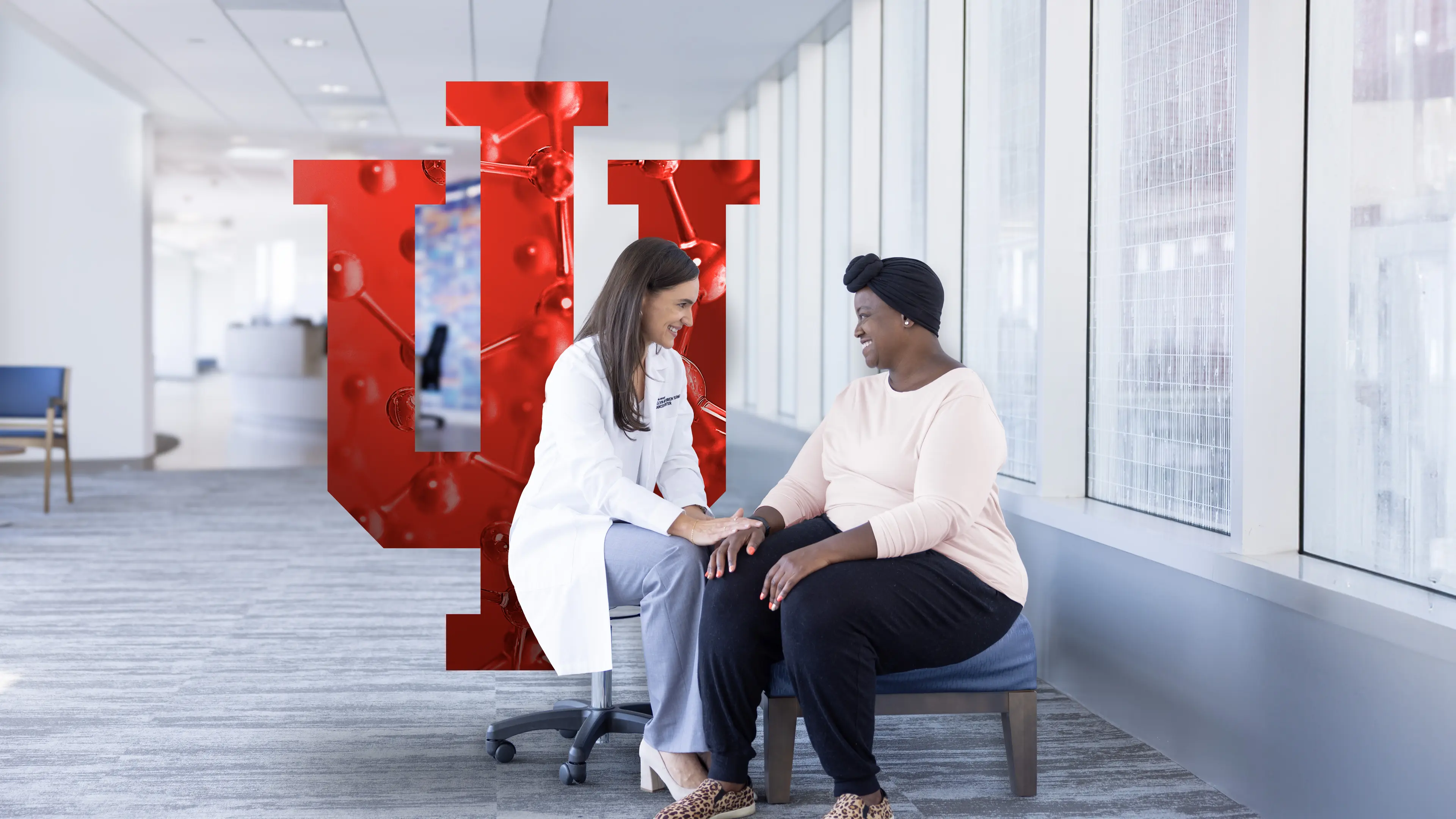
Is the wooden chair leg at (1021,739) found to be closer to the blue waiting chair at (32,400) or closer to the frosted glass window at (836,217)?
the frosted glass window at (836,217)

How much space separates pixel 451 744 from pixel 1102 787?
5.30 ft

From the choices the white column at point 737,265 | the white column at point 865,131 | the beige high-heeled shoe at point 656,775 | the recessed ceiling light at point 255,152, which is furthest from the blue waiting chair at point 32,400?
the beige high-heeled shoe at point 656,775

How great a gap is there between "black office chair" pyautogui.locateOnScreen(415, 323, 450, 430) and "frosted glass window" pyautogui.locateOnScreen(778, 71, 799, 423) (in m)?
7.31

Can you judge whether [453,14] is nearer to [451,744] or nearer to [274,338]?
[451,744]

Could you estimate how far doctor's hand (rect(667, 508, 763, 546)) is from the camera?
2.54 meters

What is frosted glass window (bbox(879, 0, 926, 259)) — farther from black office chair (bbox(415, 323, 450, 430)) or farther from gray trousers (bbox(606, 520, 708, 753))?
black office chair (bbox(415, 323, 450, 430))

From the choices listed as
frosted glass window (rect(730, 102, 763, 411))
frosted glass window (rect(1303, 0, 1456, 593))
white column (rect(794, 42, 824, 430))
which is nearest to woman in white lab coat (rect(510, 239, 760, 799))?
frosted glass window (rect(1303, 0, 1456, 593))

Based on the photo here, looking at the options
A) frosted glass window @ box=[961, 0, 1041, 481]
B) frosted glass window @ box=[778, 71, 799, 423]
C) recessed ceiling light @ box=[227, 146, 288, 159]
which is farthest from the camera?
recessed ceiling light @ box=[227, 146, 288, 159]

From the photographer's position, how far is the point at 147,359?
30.5ft

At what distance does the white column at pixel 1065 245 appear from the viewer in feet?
11.7

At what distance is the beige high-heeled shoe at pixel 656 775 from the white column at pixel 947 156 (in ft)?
8.04

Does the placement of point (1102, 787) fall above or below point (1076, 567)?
below

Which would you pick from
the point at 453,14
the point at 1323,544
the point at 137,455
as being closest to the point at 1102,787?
the point at 1323,544

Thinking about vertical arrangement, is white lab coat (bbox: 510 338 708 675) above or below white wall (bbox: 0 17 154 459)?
below
